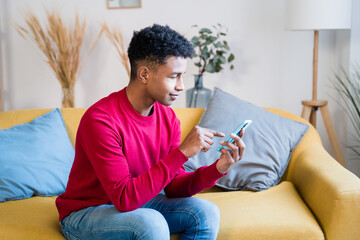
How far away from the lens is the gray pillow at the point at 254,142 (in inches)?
89.6

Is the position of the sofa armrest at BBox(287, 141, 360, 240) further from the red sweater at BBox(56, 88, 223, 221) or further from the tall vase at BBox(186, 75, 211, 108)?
the tall vase at BBox(186, 75, 211, 108)

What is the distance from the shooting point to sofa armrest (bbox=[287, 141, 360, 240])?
1818 mm

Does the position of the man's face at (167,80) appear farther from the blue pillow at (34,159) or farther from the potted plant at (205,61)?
the potted plant at (205,61)

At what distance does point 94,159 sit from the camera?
5.08 ft

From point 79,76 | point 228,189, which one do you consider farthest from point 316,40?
point 79,76

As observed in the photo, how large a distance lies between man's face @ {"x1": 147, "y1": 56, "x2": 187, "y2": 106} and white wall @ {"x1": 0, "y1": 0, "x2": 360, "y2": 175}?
180 centimetres

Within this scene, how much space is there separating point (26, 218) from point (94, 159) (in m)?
0.54

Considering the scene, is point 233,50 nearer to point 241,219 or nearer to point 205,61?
point 205,61

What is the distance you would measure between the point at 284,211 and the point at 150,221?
699 millimetres

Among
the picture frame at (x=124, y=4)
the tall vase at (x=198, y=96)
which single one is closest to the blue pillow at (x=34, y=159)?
the tall vase at (x=198, y=96)

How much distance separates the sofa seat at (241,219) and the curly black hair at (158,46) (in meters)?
0.68

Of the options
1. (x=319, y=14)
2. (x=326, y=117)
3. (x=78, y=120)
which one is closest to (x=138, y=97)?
(x=78, y=120)

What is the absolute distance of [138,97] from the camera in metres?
1.68

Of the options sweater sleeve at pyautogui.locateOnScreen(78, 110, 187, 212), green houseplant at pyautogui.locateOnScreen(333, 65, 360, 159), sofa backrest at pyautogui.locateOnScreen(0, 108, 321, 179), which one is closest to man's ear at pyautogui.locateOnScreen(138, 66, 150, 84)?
sweater sleeve at pyautogui.locateOnScreen(78, 110, 187, 212)
